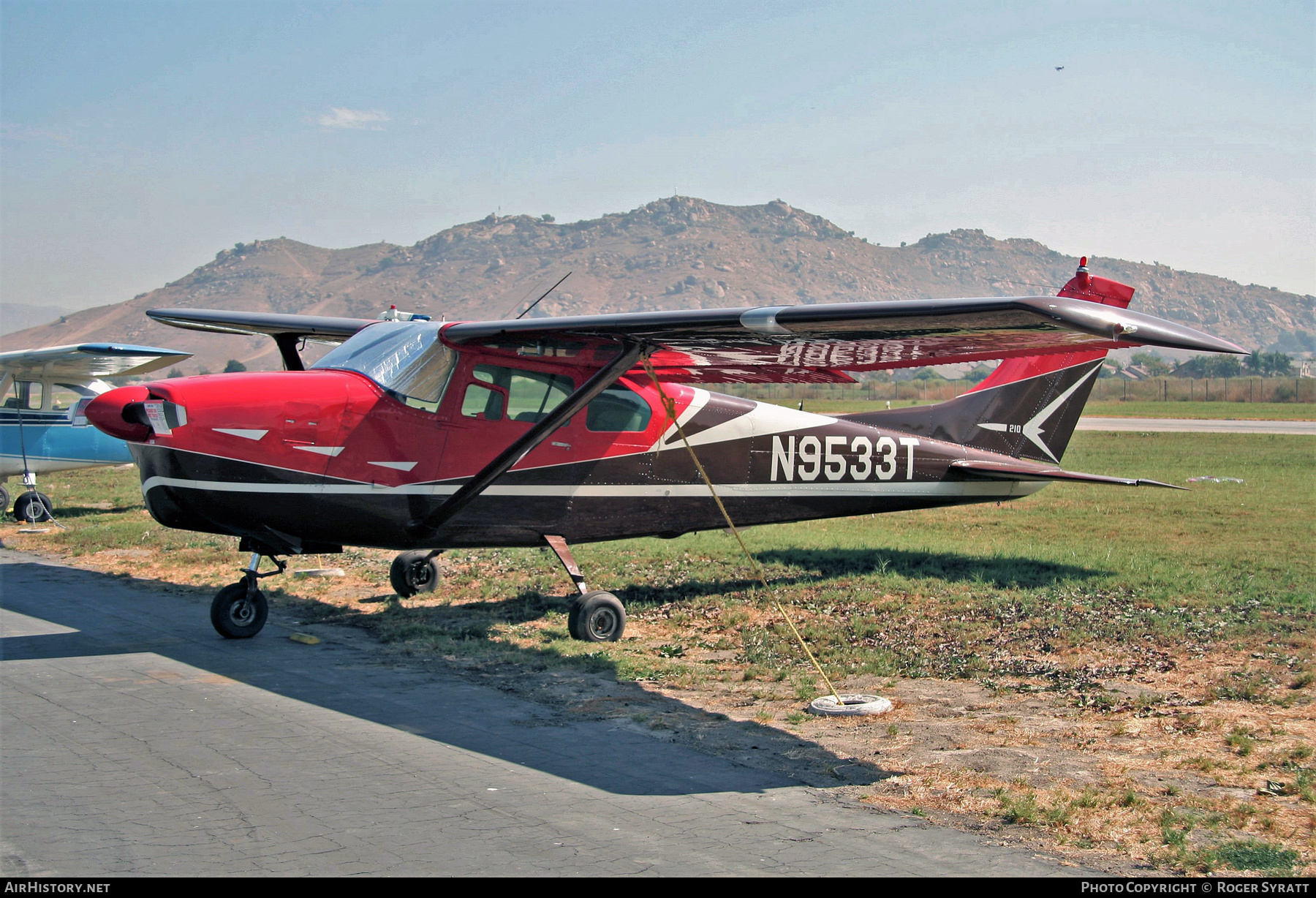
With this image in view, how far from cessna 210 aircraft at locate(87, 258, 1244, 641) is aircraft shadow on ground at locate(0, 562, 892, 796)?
31.0 inches

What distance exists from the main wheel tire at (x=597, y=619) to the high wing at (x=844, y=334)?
2.17 metres

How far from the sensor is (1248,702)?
252 inches

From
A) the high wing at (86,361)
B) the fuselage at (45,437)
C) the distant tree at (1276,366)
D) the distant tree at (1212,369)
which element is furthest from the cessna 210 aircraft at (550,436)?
the distant tree at (1276,366)

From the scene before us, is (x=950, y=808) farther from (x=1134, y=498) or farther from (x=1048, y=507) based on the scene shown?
(x=1134, y=498)

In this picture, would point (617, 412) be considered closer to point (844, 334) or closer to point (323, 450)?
point (323, 450)

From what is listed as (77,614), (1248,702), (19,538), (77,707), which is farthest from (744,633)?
(19,538)

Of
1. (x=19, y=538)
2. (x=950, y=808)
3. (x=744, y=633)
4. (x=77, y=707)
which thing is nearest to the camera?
(x=950, y=808)

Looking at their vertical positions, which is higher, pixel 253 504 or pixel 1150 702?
pixel 253 504

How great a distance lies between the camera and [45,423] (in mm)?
17781

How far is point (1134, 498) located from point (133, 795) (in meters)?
17.8

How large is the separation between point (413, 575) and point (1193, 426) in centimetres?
3924

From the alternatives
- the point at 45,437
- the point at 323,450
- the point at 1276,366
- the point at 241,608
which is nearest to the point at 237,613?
the point at 241,608

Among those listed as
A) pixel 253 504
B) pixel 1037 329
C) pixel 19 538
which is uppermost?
pixel 1037 329

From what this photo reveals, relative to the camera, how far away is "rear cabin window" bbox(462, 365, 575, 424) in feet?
26.8
